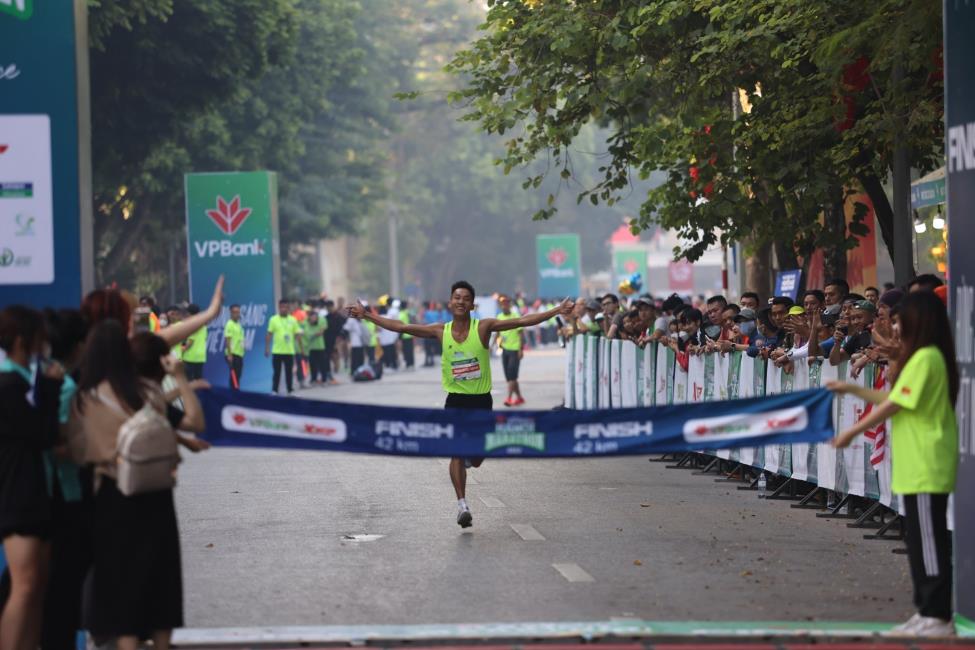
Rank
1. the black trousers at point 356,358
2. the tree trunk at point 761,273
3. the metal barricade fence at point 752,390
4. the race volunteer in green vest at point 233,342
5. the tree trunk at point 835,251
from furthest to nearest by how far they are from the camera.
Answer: the black trousers at point 356,358
the race volunteer in green vest at point 233,342
the tree trunk at point 761,273
the tree trunk at point 835,251
the metal barricade fence at point 752,390

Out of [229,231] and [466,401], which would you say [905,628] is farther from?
[229,231]

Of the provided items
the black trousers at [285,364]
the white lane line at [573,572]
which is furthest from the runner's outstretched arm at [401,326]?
the black trousers at [285,364]

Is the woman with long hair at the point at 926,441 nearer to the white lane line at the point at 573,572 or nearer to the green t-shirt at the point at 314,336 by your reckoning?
the white lane line at the point at 573,572

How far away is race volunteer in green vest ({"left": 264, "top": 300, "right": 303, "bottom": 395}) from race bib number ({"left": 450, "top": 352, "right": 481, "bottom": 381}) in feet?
71.7

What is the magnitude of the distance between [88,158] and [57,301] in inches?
29.7

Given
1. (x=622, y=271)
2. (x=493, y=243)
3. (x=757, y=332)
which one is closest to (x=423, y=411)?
(x=757, y=332)

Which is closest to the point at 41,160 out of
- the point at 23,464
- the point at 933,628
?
the point at 23,464

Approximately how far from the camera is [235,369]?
35062mm

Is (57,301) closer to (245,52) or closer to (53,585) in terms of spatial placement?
(53,585)

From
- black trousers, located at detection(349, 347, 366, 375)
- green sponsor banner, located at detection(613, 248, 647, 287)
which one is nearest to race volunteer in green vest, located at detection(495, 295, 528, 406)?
black trousers, located at detection(349, 347, 366, 375)

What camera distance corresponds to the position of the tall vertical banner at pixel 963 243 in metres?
9.25

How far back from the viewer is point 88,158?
955cm

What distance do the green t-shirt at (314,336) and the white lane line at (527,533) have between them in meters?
27.2

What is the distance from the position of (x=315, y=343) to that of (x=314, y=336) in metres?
0.16
